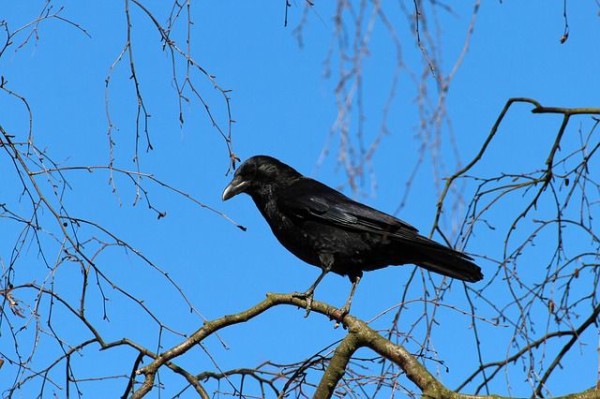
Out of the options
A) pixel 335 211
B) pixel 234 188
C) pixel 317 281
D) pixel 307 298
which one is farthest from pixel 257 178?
pixel 307 298

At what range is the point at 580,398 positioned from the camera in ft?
12.2

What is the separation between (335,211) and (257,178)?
82 cm

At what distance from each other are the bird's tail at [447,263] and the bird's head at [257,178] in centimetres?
153

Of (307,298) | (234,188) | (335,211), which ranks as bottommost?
(307,298)

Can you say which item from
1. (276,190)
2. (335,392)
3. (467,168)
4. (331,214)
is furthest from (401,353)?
(276,190)

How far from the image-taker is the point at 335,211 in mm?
6227

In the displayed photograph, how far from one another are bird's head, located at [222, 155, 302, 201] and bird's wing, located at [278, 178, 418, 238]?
0.17 meters

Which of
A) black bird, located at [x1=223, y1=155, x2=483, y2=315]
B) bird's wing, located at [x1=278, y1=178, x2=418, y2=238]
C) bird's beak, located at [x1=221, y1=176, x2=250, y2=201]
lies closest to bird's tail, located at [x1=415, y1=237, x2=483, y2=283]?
black bird, located at [x1=223, y1=155, x2=483, y2=315]

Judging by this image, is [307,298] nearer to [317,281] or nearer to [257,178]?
[317,281]

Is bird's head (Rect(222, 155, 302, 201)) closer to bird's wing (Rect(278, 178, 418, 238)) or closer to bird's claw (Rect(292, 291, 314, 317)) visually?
bird's wing (Rect(278, 178, 418, 238))

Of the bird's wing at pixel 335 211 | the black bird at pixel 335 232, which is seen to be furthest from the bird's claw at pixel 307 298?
the bird's wing at pixel 335 211

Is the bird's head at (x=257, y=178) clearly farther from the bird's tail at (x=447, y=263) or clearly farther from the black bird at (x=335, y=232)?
the bird's tail at (x=447, y=263)

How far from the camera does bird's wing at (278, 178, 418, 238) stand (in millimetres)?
5965

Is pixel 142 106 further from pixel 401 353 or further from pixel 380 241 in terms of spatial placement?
pixel 380 241
